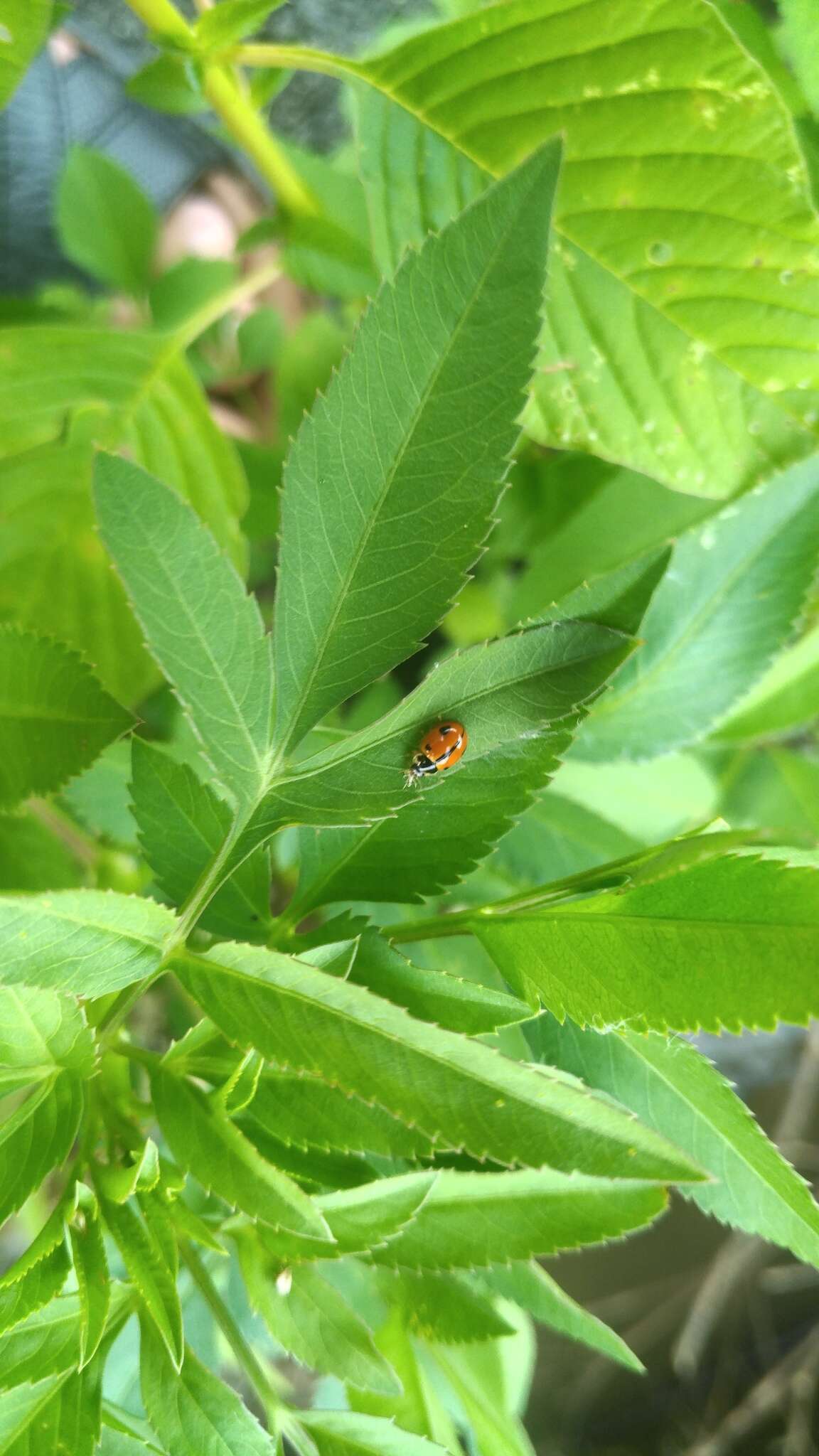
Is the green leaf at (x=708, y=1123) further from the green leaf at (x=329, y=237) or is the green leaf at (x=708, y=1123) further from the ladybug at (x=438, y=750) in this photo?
the green leaf at (x=329, y=237)

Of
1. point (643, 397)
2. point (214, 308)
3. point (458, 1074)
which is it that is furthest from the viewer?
point (214, 308)

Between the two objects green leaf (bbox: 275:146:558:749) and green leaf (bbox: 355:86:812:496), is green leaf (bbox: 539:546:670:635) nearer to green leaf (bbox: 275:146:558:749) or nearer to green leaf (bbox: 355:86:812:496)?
green leaf (bbox: 275:146:558:749)

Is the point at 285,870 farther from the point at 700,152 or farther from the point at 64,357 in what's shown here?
the point at 700,152

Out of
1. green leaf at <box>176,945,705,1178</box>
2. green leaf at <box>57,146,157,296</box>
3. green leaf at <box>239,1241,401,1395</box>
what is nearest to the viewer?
green leaf at <box>176,945,705,1178</box>

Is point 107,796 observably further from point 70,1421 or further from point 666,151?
point 666,151

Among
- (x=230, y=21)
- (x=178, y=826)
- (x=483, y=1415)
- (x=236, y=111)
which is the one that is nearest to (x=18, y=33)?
(x=230, y=21)

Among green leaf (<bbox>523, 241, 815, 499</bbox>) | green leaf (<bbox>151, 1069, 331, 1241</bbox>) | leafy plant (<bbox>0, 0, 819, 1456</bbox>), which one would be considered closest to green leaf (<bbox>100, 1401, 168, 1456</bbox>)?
leafy plant (<bbox>0, 0, 819, 1456</bbox>)
